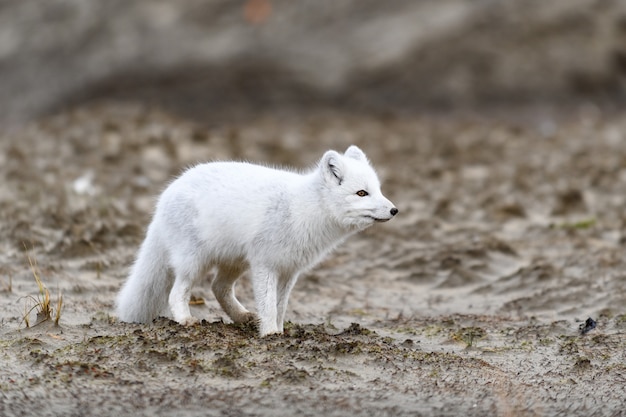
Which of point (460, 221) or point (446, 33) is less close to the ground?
point (446, 33)

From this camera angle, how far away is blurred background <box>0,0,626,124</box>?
1978 cm

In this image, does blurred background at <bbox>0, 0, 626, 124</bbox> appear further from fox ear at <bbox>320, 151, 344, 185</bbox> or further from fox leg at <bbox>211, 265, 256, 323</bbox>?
fox ear at <bbox>320, 151, 344, 185</bbox>

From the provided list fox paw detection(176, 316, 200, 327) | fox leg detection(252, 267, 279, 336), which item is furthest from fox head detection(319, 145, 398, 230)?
fox paw detection(176, 316, 200, 327)

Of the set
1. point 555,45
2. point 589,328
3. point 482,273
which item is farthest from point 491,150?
point 589,328

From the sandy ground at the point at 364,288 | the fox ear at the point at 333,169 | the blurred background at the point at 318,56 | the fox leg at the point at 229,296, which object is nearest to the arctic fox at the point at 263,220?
the fox ear at the point at 333,169

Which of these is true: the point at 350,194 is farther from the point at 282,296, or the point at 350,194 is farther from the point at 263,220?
the point at 282,296

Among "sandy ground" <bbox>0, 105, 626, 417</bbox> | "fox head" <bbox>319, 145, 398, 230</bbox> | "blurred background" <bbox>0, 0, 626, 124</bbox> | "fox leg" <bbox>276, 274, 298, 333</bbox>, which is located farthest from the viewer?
"blurred background" <bbox>0, 0, 626, 124</bbox>

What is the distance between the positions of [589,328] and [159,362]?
132 inches

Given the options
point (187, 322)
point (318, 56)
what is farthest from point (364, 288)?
point (318, 56)

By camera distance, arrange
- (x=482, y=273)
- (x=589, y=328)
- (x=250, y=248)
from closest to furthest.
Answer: (x=250, y=248) < (x=589, y=328) < (x=482, y=273)

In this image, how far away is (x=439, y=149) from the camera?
16297mm

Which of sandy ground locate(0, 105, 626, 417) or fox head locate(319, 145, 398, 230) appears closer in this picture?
sandy ground locate(0, 105, 626, 417)

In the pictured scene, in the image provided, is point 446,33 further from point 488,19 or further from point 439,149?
point 439,149

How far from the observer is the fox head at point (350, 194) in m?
6.61
